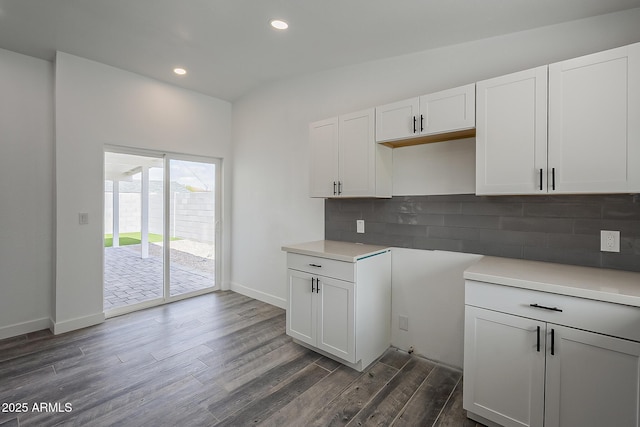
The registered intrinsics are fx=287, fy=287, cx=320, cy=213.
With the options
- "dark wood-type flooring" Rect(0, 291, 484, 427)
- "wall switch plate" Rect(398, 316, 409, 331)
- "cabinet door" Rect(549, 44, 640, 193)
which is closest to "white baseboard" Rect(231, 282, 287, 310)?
"dark wood-type flooring" Rect(0, 291, 484, 427)

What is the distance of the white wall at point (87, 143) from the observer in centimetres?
300

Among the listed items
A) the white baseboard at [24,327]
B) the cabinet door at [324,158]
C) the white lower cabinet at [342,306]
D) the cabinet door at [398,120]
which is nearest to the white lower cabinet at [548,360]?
the white lower cabinet at [342,306]

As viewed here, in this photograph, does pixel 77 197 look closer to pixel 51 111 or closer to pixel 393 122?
pixel 51 111

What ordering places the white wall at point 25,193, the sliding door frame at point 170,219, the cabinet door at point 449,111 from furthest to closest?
the sliding door frame at point 170,219 < the white wall at point 25,193 < the cabinet door at point 449,111

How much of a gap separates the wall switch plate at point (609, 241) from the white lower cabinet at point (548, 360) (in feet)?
2.24

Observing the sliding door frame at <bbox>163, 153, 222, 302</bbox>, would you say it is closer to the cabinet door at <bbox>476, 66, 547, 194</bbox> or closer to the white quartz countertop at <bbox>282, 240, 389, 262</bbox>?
the white quartz countertop at <bbox>282, 240, 389, 262</bbox>

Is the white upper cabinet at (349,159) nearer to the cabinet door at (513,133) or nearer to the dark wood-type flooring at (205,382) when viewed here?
the cabinet door at (513,133)

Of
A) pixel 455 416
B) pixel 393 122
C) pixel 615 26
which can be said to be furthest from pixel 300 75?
pixel 455 416

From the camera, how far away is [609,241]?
1.82m

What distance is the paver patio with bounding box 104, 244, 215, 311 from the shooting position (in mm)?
3473

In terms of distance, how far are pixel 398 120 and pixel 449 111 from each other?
1.31ft

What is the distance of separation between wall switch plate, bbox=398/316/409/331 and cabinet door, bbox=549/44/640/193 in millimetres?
1592

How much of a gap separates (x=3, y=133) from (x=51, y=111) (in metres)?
0.47

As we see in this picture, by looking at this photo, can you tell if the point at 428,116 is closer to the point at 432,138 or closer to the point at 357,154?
the point at 432,138
